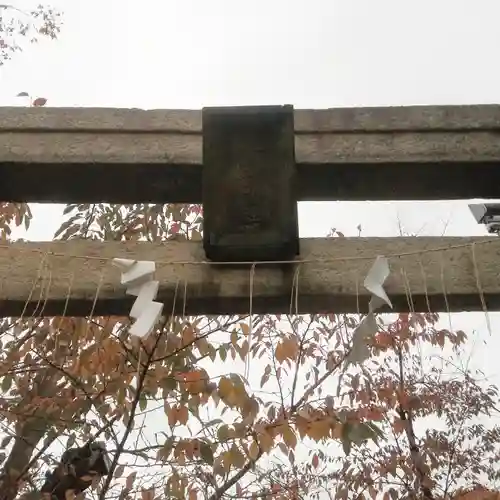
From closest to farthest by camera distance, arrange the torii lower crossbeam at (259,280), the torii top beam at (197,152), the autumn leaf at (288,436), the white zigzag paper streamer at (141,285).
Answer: the white zigzag paper streamer at (141,285), the torii lower crossbeam at (259,280), the torii top beam at (197,152), the autumn leaf at (288,436)

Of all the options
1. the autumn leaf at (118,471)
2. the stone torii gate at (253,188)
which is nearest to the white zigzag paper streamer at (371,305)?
the stone torii gate at (253,188)

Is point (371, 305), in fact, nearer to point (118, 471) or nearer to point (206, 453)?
point (206, 453)

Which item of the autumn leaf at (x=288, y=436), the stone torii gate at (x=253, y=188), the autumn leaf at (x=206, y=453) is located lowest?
the autumn leaf at (x=206, y=453)

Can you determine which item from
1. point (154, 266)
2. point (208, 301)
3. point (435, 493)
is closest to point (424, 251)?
point (208, 301)

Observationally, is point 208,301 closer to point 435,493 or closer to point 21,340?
point 21,340

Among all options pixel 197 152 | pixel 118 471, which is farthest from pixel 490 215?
pixel 118 471

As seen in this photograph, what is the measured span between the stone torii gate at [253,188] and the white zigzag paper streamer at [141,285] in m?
0.13

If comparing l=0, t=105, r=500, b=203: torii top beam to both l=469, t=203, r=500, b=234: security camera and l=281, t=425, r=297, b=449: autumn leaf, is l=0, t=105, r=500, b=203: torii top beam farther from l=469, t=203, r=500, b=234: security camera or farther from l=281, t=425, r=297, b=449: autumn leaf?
l=281, t=425, r=297, b=449: autumn leaf

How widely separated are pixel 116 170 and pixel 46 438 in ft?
7.17

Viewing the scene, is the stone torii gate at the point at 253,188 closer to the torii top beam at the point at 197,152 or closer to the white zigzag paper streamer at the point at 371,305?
the torii top beam at the point at 197,152

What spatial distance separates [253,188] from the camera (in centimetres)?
229

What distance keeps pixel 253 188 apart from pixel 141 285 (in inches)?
22.9

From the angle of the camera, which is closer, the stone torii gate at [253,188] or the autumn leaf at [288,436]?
the stone torii gate at [253,188]

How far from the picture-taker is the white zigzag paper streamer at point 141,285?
1.99 meters
